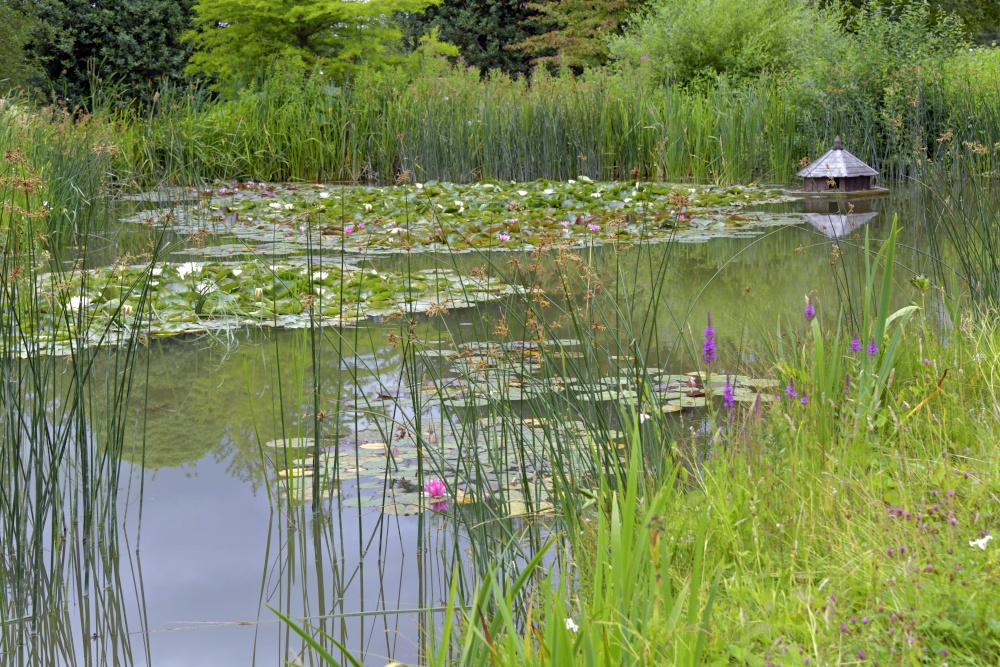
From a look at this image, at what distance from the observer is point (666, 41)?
13.1m

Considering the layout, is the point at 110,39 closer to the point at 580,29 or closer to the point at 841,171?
the point at 580,29

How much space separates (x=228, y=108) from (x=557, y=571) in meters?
9.03

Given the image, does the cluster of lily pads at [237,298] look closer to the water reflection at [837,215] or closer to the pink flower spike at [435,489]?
the pink flower spike at [435,489]

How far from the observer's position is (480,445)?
98.7 inches

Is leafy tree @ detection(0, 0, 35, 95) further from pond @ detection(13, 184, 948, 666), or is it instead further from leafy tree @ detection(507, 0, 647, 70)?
pond @ detection(13, 184, 948, 666)

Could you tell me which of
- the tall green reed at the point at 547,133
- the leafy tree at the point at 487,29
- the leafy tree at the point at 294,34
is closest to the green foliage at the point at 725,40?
the tall green reed at the point at 547,133

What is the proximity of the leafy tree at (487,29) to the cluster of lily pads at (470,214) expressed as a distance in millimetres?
14257

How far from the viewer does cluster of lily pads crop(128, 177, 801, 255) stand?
582 centimetres

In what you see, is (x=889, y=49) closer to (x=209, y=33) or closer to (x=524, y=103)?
(x=524, y=103)

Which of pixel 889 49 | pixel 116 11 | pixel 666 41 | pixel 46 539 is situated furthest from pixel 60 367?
pixel 116 11

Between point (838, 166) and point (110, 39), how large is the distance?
42.0ft

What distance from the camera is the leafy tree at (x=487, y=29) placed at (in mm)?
21422

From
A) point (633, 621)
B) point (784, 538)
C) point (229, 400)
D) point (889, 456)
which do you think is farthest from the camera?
point (229, 400)

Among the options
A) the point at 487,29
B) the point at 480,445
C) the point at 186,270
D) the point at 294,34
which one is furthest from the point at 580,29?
the point at 480,445
